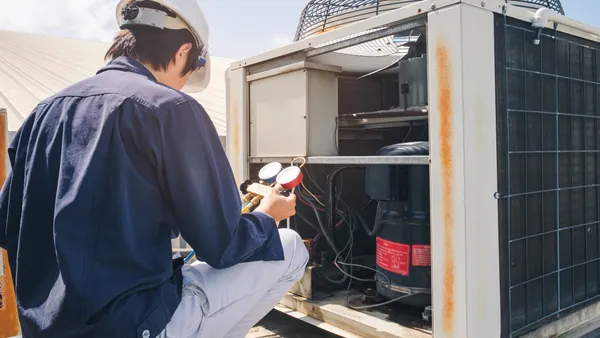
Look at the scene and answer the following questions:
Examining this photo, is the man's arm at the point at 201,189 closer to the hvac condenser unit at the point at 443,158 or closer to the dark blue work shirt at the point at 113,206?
the dark blue work shirt at the point at 113,206

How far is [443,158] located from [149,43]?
935 millimetres

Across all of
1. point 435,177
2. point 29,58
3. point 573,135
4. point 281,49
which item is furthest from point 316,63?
point 29,58

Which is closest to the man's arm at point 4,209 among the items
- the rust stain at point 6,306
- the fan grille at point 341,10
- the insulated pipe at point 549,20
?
the rust stain at point 6,306

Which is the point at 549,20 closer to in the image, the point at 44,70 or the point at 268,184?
the point at 268,184

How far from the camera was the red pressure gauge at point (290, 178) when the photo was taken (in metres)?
1.65

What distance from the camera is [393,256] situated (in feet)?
6.41

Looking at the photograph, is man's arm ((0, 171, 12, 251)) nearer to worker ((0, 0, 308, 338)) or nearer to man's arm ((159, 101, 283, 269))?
worker ((0, 0, 308, 338))

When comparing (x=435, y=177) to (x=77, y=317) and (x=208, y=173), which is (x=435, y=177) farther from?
(x=77, y=317)

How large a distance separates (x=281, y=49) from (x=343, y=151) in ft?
2.30

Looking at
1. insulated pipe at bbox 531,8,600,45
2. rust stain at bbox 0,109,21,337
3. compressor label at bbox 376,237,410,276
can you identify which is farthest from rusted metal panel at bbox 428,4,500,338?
rust stain at bbox 0,109,21,337

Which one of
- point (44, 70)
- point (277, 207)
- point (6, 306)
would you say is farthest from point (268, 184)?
point (44, 70)

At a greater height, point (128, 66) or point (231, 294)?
point (128, 66)

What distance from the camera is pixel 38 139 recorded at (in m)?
1.14

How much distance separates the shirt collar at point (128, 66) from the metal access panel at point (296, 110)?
97cm
